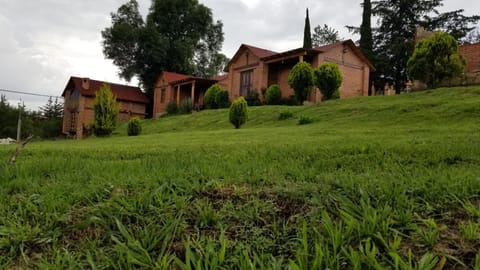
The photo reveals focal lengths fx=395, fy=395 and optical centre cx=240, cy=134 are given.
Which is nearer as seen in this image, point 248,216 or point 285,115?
point 248,216

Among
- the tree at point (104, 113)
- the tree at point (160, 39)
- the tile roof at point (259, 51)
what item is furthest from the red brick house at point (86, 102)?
the tree at point (104, 113)

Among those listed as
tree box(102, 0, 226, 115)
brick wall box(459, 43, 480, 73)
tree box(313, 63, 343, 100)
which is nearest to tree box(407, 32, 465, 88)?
tree box(313, 63, 343, 100)

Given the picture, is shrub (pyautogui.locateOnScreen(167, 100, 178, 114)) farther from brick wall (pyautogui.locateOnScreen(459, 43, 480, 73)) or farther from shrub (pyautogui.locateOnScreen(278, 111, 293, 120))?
brick wall (pyautogui.locateOnScreen(459, 43, 480, 73))

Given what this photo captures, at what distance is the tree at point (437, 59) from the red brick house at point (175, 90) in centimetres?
1729

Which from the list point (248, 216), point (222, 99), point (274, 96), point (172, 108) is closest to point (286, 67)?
point (274, 96)

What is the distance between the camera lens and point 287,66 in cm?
2475

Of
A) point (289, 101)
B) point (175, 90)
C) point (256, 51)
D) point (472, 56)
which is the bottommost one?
point (289, 101)

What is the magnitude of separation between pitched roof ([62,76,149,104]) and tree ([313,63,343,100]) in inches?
750

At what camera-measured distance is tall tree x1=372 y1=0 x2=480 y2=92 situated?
32.0m

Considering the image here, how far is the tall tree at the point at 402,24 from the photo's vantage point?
105ft

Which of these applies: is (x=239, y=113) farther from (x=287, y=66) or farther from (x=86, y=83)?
(x=86, y=83)

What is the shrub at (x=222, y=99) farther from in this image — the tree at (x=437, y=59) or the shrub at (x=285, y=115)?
the tree at (x=437, y=59)

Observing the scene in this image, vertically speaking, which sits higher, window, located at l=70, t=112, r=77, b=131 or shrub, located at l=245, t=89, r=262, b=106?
shrub, located at l=245, t=89, r=262, b=106

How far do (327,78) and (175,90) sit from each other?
58.7ft
